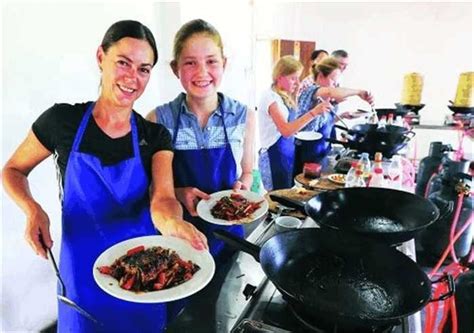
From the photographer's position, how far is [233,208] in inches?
55.3

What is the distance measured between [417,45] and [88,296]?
4921mm

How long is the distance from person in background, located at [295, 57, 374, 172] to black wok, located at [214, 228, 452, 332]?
186 centimetres

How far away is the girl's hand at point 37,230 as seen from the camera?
1239 mm

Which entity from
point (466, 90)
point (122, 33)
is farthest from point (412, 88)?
point (122, 33)

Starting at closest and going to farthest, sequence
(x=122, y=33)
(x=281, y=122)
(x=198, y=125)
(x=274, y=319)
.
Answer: (x=274, y=319) → (x=122, y=33) → (x=198, y=125) → (x=281, y=122)

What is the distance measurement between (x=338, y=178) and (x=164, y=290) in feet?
4.42

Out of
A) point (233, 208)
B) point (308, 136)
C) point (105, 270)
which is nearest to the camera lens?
point (105, 270)

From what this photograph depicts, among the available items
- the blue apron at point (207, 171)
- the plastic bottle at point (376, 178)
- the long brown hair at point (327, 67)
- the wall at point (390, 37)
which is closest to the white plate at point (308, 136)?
the long brown hair at point (327, 67)

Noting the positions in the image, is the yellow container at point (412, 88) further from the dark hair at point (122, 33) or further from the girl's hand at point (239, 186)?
the dark hair at point (122, 33)

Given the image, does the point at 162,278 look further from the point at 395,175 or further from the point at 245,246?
the point at 395,175

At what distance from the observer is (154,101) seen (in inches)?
67.2

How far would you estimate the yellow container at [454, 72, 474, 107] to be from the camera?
3088 millimetres

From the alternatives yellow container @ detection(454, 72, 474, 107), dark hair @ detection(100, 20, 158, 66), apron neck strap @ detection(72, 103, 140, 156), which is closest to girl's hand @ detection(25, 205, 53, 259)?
apron neck strap @ detection(72, 103, 140, 156)

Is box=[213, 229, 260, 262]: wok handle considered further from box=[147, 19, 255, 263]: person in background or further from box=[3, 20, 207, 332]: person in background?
box=[147, 19, 255, 263]: person in background
